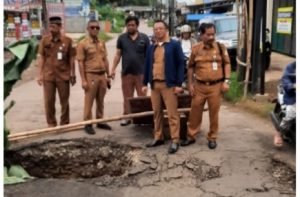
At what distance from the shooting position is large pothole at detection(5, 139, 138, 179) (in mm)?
6133

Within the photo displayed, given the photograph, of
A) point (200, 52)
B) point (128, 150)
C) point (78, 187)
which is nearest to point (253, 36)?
A: point (200, 52)

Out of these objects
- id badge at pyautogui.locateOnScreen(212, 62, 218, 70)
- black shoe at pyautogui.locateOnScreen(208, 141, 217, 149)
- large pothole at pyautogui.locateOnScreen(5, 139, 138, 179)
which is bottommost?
large pothole at pyautogui.locateOnScreen(5, 139, 138, 179)

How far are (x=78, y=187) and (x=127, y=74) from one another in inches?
132

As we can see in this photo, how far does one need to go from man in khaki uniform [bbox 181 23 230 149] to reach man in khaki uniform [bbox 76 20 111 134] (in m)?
1.57

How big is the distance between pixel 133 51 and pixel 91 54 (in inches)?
30.0

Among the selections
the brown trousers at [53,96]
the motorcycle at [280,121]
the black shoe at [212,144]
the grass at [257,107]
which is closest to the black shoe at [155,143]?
the black shoe at [212,144]

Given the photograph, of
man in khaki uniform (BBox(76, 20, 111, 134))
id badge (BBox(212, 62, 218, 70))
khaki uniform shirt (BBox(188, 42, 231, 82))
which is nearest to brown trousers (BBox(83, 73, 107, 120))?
man in khaki uniform (BBox(76, 20, 111, 134))

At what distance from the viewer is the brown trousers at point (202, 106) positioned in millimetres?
6281

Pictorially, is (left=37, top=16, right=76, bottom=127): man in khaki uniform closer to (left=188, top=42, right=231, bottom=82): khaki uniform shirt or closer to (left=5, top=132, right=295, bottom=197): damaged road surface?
(left=5, top=132, right=295, bottom=197): damaged road surface

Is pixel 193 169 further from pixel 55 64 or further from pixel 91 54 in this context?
pixel 55 64

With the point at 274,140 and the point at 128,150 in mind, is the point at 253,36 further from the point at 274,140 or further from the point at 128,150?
the point at 128,150

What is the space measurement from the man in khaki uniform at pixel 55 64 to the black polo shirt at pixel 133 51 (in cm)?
84

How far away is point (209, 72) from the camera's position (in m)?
6.22

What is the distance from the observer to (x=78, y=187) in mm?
4727
